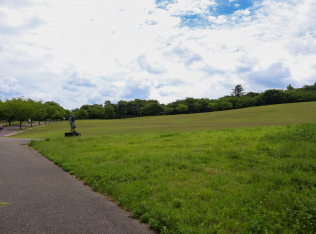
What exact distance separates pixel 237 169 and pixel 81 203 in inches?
237

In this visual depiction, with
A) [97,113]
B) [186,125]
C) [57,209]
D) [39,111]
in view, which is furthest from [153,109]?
[57,209]

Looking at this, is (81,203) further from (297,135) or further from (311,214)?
(297,135)

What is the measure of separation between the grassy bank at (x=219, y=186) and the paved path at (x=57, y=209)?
0.48 metres

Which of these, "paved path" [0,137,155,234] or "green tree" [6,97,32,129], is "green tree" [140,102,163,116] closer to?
"green tree" [6,97,32,129]

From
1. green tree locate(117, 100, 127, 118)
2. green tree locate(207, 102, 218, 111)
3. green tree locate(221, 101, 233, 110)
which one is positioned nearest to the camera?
green tree locate(221, 101, 233, 110)

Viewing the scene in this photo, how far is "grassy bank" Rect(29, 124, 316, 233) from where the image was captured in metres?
4.83

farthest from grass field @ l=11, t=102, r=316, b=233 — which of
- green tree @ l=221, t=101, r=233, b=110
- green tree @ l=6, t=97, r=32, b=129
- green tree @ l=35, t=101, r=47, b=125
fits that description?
green tree @ l=221, t=101, r=233, b=110

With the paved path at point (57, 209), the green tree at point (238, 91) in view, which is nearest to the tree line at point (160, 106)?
the green tree at point (238, 91)

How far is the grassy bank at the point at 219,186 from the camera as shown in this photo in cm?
483

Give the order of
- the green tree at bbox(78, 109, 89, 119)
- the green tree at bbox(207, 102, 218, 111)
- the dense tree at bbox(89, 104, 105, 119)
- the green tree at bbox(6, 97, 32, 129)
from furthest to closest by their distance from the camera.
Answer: the green tree at bbox(78, 109, 89, 119), the dense tree at bbox(89, 104, 105, 119), the green tree at bbox(207, 102, 218, 111), the green tree at bbox(6, 97, 32, 129)

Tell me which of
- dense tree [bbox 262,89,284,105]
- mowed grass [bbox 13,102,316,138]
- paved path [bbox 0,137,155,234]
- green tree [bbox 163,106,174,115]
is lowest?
mowed grass [bbox 13,102,316,138]

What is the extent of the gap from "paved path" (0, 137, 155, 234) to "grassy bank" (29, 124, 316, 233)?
0.48 metres

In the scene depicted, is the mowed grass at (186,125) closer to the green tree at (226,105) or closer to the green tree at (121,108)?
the green tree at (226,105)

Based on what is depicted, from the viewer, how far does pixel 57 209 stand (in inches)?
226
